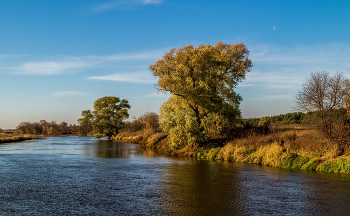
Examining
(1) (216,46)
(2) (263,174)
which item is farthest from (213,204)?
(1) (216,46)

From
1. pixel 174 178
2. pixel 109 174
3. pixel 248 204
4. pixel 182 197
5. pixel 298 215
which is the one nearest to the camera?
pixel 298 215

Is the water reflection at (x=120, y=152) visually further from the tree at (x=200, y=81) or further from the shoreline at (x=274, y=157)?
the tree at (x=200, y=81)

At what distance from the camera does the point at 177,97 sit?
105ft

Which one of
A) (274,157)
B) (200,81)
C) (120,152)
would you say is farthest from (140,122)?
(274,157)

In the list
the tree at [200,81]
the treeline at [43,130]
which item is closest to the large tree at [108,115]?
the treeline at [43,130]

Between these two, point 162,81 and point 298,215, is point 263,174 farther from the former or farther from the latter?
point 162,81

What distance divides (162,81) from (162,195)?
19129mm

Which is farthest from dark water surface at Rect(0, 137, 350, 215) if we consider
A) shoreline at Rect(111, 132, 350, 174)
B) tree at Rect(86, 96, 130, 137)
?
tree at Rect(86, 96, 130, 137)

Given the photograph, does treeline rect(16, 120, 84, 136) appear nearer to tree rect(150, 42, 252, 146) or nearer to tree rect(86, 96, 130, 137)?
tree rect(86, 96, 130, 137)

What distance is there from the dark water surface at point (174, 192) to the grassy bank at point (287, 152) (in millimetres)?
1568

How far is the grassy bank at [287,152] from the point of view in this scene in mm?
19281

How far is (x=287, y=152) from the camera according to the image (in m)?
22.4

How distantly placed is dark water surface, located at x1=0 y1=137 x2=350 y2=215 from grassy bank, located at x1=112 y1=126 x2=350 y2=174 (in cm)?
157

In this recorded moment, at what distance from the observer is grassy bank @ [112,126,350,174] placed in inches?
759
